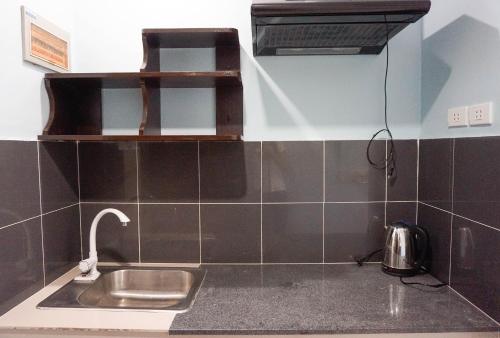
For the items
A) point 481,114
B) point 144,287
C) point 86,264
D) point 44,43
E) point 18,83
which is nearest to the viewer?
point 481,114

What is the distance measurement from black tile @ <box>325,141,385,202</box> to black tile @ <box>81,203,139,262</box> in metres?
0.96

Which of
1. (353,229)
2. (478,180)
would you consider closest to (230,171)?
(353,229)

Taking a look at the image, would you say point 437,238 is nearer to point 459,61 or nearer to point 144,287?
point 459,61

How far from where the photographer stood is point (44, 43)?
1318mm

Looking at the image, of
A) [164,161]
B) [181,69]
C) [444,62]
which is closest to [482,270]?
[444,62]

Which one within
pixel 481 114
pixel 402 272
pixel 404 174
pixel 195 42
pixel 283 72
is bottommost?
pixel 402 272

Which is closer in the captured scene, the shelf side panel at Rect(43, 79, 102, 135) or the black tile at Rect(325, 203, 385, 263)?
the shelf side panel at Rect(43, 79, 102, 135)

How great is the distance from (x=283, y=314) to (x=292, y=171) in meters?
0.67

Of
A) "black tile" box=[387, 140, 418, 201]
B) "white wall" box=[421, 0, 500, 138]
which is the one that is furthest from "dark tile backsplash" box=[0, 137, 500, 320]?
"white wall" box=[421, 0, 500, 138]

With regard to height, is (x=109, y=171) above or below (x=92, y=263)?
above

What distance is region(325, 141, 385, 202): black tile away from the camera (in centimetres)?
157

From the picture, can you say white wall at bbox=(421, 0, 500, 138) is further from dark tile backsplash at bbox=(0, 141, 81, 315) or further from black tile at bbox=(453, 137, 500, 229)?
dark tile backsplash at bbox=(0, 141, 81, 315)

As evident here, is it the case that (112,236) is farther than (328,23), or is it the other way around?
(112,236)

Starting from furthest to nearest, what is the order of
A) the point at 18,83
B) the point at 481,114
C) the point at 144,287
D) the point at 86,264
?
the point at 144,287, the point at 86,264, the point at 18,83, the point at 481,114
